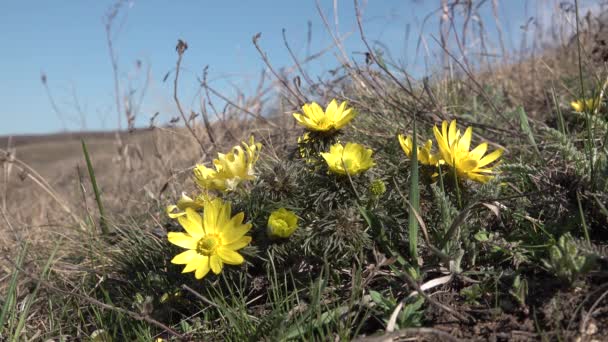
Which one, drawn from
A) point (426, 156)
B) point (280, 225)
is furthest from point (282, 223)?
point (426, 156)

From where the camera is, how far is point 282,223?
1.55 metres

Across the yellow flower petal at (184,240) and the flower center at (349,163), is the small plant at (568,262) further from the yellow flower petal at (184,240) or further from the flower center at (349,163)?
the yellow flower petal at (184,240)

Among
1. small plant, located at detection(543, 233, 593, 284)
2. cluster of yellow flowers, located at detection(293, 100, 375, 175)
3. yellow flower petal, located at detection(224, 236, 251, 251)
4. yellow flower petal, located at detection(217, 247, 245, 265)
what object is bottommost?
small plant, located at detection(543, 233, 593, 284)

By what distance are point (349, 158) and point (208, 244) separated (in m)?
0.52

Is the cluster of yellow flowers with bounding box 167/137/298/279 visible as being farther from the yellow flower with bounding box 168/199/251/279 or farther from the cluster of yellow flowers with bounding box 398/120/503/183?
the cluster of yellow flowers with bounding box 398/120/503/183

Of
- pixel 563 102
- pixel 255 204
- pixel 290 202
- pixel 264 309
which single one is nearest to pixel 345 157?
pixel 290 202

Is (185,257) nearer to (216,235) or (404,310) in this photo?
(216,235)

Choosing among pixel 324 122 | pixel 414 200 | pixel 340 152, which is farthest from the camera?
pixel 324 122

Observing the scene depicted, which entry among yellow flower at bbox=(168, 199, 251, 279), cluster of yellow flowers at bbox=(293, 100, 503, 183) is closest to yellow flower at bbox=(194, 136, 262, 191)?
yellow flower at bbox=(168, 199, 251, 279)

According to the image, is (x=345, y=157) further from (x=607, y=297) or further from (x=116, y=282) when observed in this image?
(x=116, y=282)

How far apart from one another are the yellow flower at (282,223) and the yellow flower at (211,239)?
0.24 ft

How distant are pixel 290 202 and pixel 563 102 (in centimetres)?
243

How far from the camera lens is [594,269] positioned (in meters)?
1.42

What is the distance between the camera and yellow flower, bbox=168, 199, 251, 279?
5.08 ft
